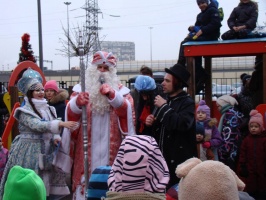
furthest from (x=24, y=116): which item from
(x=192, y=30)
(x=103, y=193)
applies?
(x=192, y=30)

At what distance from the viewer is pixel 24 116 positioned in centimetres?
512

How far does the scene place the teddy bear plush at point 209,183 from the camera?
1.87 metres

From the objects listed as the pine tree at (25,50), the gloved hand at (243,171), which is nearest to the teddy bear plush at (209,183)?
the gloved hand at (243,171)

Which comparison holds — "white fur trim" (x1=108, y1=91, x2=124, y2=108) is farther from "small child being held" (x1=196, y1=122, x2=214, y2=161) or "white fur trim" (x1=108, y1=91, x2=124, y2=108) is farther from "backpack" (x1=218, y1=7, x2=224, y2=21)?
"backpack" (x1=218, y1=7, x2=224, y2=21)

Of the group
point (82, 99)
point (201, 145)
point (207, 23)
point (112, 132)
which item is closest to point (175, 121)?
point (112, 132)

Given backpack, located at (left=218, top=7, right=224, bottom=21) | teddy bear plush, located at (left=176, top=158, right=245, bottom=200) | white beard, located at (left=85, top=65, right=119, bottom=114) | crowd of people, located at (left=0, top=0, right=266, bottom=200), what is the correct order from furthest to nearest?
backpack, located at (left=218, top=7, right=224, bottom=21) → white beard, located at (left=85, top=65, right=119, bottom=114) → crowd of people, located at (left=0, top=0, right=266, bottom=200) → teddy bear plush, located at (left=176, top=158, right=245, bottom=200)

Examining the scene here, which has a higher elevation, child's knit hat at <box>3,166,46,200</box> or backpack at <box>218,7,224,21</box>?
backpack at <box>218,7,224,21</box>

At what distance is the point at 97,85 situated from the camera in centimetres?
482

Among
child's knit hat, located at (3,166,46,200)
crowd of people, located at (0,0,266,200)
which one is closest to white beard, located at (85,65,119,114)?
crowd of people, located at (0,0,266,200)

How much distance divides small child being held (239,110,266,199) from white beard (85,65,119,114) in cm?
197

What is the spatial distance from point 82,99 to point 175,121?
97cm

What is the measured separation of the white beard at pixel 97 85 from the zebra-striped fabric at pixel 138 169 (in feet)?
7.83

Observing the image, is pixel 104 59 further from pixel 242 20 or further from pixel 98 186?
pixel 242 20

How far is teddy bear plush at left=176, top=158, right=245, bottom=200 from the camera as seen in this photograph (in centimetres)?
187
